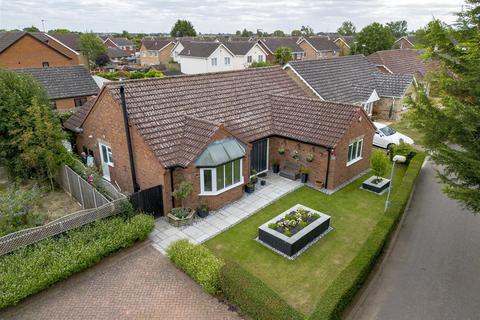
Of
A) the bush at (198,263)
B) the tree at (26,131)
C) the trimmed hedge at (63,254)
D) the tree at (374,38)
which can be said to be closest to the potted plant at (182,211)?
the trimmed hedge at (63,254)

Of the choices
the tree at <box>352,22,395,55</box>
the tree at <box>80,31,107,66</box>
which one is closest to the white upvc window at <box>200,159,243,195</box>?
the tree at <box>352,22,395,55</box>

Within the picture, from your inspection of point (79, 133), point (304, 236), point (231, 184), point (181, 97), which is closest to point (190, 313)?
point (304, 236)

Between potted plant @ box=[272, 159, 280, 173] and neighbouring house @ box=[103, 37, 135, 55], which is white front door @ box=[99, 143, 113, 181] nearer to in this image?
potted plant @ box=[272, 159, 280, 173]

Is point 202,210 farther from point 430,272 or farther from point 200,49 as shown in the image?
point 200,49

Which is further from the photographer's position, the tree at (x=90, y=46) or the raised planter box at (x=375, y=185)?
the tree at (x=90, y=46)

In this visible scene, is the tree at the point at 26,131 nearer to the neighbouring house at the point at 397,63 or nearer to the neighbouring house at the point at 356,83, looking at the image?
the neighbouring house at the point at 356,83

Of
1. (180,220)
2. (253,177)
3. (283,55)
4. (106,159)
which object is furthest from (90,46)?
(180,220)
